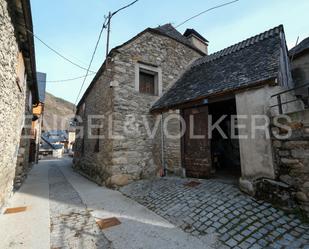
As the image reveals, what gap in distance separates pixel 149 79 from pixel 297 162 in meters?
5.92

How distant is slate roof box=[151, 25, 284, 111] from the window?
51cm

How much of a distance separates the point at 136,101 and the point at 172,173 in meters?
3.11

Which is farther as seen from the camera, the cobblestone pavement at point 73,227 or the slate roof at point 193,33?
the slate roof at point 193,33

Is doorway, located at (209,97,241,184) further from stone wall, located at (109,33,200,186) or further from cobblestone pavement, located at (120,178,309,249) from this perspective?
cobblestone pavement, located at (120,178,309,249)

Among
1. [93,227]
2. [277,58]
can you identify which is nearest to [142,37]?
[277,58]

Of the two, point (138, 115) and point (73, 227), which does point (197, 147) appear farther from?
point (73, 227)

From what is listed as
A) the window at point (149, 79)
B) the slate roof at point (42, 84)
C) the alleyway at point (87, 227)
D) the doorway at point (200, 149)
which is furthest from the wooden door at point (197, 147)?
the slate roof at point (42, 84)

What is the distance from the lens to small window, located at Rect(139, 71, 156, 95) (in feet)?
24.9

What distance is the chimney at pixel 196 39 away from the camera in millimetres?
11086

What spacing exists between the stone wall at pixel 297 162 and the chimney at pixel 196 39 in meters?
8.67

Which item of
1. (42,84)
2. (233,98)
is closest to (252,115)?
(233,98)

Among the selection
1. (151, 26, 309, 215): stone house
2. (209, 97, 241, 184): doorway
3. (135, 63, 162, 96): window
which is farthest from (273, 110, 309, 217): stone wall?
(135, 63, 162, 96): window

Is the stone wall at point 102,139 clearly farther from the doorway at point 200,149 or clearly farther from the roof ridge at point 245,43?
the roof ridge at point 245,43

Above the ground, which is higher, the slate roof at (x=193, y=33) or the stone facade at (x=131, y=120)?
the slate roof at (x=193, y=33)
